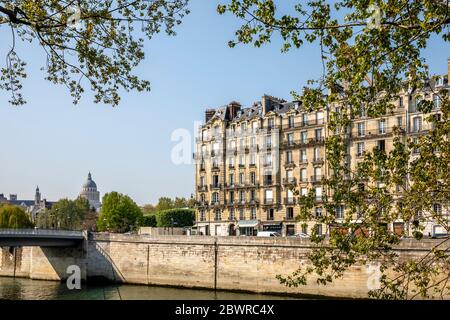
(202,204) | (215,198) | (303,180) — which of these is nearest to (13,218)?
(202,204)

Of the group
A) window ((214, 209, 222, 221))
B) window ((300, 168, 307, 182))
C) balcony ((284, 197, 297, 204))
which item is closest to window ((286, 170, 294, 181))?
window ((300, 168, 307, 182))

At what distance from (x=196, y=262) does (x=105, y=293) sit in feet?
25.6

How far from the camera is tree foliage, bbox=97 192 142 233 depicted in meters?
83.6

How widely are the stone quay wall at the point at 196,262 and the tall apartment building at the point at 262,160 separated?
13244 mm

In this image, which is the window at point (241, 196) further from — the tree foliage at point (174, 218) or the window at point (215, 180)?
the tree foliage at point (174, 218)

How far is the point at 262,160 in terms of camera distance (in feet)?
209

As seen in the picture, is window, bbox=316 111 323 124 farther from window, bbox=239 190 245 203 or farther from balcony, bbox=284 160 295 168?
window, bbox=239 190 245 203

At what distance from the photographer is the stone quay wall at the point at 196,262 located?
39844 mm

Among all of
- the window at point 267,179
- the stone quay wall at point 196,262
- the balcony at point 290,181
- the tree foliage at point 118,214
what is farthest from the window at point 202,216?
the tree foliage at point 118,214

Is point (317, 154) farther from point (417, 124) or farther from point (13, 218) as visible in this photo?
point (13, 218)

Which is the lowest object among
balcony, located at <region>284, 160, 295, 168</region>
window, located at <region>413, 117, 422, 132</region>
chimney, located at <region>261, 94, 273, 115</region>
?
balcony, located at <region>284, 160, 295, 168</region>

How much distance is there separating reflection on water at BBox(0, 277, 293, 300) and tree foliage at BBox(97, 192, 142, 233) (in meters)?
29.8

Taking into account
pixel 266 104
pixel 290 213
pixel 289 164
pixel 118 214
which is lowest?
pixel 290 213

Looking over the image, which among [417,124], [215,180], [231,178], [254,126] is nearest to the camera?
[417,124]
